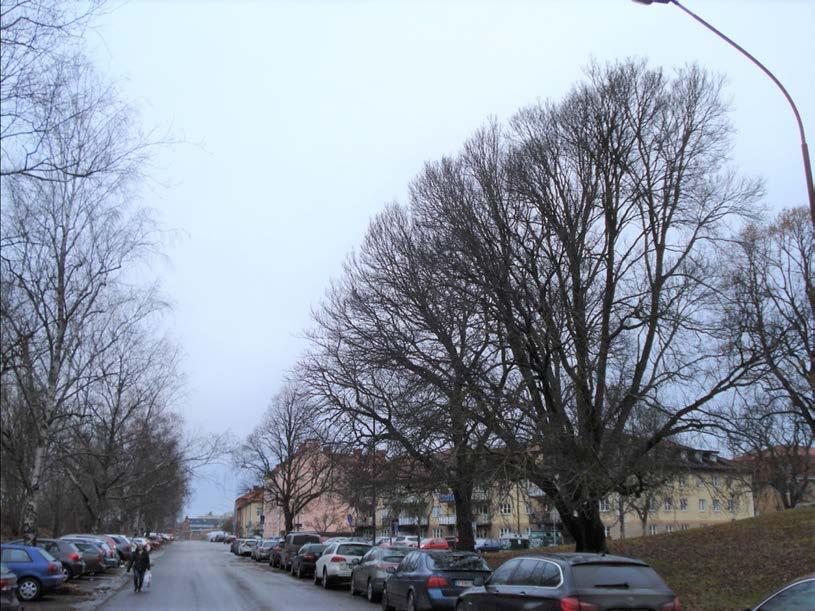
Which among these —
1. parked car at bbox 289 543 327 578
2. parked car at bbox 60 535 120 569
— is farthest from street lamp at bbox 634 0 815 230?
parked car at bbox 60 535 120 569

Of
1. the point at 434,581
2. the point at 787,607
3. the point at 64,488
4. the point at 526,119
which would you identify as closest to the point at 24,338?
the point at 434,581

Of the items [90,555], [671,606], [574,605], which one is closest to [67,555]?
[90,555]

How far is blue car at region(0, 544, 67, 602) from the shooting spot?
62.4 ft

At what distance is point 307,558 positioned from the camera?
32219 mm

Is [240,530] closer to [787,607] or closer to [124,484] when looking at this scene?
[124,484]

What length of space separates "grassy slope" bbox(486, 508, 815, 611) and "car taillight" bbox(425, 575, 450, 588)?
496 centimetres

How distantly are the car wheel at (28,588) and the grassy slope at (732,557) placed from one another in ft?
49.5

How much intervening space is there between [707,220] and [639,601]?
14.8 metres

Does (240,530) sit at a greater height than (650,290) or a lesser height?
lesser

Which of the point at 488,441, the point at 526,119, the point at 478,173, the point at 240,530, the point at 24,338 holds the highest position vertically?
the point at 526,119

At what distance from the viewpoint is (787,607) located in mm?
7703

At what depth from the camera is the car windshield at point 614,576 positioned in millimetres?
9070

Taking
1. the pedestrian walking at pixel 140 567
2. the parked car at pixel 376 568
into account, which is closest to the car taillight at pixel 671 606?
the parked car at pixel 376 568

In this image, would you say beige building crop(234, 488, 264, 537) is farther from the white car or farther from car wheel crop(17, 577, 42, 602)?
car wheel crop(17, 577, 42, 602)
